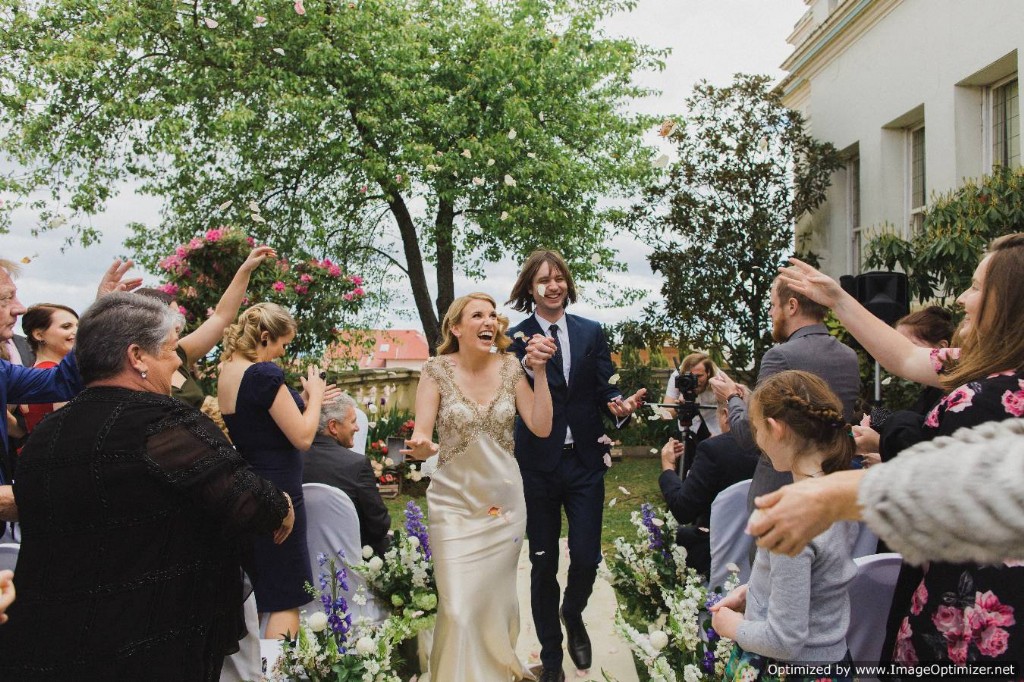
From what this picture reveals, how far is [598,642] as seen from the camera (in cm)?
495

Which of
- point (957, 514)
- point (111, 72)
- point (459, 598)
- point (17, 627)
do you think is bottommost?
point (459, 598)

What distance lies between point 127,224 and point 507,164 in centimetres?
760

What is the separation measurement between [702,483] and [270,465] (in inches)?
81.2

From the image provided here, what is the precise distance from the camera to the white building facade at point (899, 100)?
328 inches

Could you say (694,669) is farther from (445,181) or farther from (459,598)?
(445,181)

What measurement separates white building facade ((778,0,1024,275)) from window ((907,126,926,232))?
17 mm

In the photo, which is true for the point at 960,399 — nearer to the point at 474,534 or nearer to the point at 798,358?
the point at 798,358

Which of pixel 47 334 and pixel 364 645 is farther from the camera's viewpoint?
pixel 47 334

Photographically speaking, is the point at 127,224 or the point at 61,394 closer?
the point at 61,394

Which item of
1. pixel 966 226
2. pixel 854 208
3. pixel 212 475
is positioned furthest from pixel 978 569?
pixel 854 208

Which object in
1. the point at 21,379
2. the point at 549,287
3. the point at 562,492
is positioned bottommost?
the point at 562,492

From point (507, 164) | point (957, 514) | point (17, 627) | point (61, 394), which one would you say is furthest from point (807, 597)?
point (507, 164)

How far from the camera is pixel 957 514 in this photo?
43.2 inches

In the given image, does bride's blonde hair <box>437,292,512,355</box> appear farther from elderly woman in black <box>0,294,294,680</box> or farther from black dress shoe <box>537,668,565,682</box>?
elderly woman in black <box>0,294,294,680</box>
